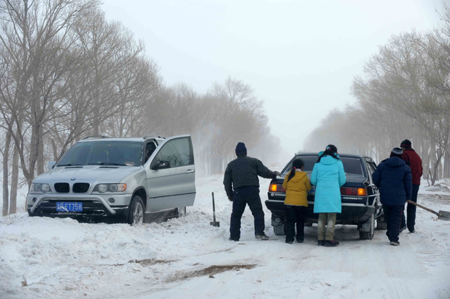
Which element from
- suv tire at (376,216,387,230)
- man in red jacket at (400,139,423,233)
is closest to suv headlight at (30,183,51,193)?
suv tire at (376,216,387,230)

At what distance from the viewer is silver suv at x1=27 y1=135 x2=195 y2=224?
8703 millimetres

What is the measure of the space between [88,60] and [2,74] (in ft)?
15.7

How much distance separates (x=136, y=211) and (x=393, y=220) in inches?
184

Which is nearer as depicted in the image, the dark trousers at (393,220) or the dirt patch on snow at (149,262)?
the dirt patch on snow at (149,262)

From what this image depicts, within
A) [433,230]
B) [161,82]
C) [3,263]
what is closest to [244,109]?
[161,82]

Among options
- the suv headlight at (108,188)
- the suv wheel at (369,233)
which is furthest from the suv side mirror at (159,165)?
the suv wheel at (369,233)

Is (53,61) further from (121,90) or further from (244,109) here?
(244,109)

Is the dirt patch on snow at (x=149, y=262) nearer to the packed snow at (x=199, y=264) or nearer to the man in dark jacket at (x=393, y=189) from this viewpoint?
the packed snow at (x=199, y=264)

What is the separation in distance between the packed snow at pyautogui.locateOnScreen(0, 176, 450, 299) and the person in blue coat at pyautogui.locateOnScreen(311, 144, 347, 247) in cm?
31

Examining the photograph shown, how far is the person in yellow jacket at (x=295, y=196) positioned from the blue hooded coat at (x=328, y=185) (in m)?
0.21

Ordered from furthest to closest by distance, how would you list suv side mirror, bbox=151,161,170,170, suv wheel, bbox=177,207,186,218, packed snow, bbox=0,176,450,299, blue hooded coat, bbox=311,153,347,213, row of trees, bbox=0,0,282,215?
1. row of trees, bbox=0,0,282,215
2. suv wheel, bbox=177,207,186,218
3. suv side mirror, bbox=151,161,170,170
4. blue hooded coat, bbox=311,153,347,213
5. packed snow, bbox=0,176,450,299

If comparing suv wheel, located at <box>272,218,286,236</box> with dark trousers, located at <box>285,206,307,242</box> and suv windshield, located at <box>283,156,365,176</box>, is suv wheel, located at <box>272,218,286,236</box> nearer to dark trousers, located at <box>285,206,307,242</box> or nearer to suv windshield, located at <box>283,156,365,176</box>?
dark trousers, located at <box>285,206,307,242</box>

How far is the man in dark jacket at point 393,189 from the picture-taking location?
8.09 meters

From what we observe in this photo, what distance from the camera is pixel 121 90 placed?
81.8 ft
